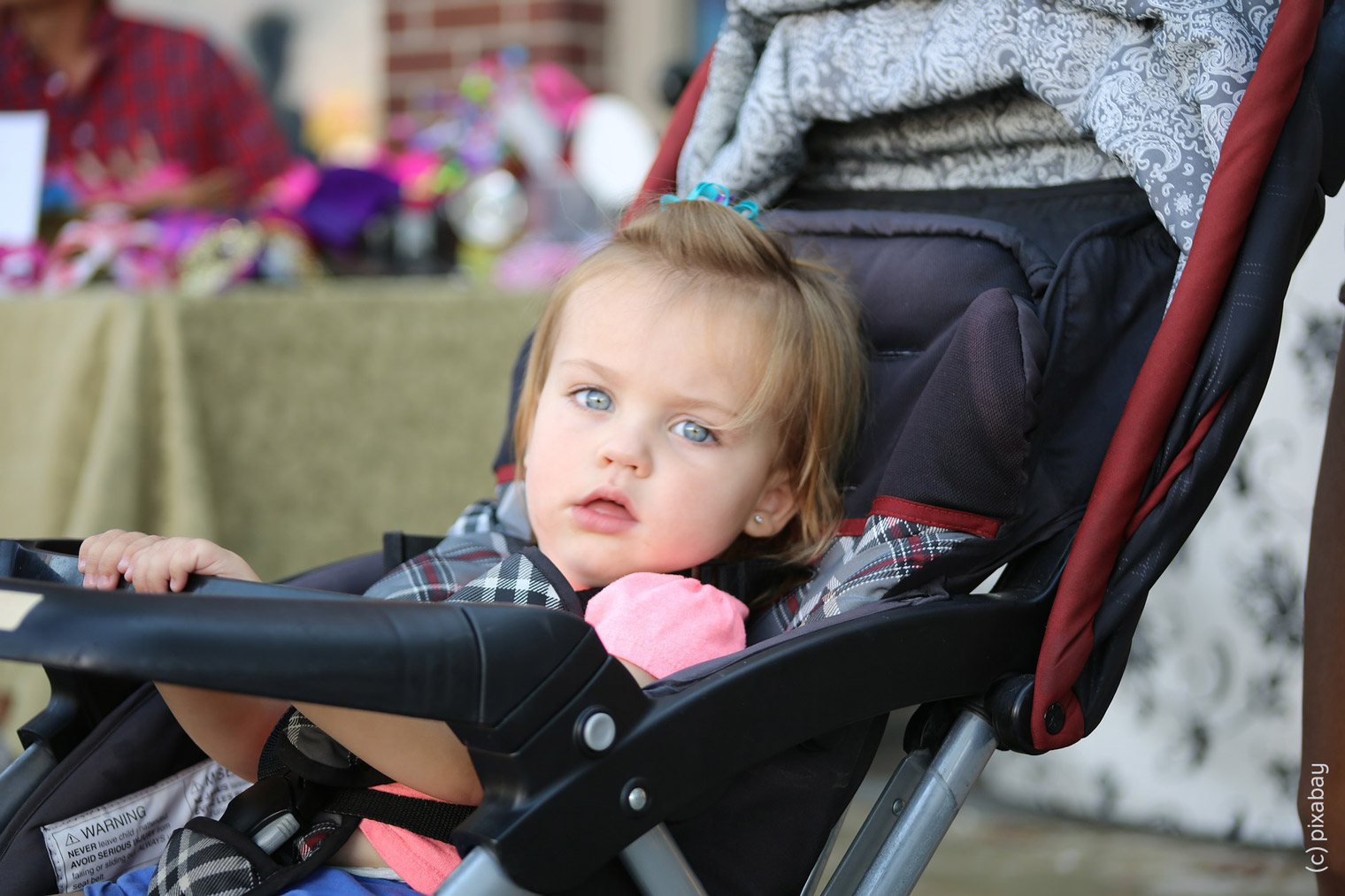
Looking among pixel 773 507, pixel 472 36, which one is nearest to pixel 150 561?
pixel 773 507

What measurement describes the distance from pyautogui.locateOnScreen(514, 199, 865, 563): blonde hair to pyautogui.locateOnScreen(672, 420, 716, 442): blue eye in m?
0.03

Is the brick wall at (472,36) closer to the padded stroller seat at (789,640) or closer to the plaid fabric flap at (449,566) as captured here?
the padded stroller seat at (789,640)

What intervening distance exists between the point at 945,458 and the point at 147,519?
123cm

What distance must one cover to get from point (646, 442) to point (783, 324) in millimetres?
166

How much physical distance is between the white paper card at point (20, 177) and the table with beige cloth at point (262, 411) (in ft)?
0.44

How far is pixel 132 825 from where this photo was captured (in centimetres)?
101

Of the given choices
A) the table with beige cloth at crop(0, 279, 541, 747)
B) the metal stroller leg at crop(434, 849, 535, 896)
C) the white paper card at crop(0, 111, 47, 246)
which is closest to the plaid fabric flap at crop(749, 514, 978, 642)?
the metal stroller leg at crop(434, 849, 535, 896)

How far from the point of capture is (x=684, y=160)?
55.6 inches

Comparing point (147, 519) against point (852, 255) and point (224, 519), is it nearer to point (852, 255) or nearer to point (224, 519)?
point (224, 519)

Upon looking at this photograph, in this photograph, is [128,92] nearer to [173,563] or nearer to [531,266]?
[531,266]

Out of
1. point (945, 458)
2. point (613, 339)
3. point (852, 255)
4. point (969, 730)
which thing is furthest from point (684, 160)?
point (969, 730)

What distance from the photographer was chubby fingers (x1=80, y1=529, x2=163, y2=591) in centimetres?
88

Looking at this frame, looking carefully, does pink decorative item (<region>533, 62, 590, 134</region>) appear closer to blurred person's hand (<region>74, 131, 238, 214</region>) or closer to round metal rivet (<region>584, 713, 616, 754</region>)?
blurred person's hand (<region>74, 131, 238, 214</region>)

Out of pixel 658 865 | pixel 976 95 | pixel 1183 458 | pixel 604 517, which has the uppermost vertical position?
pixel 976 95
